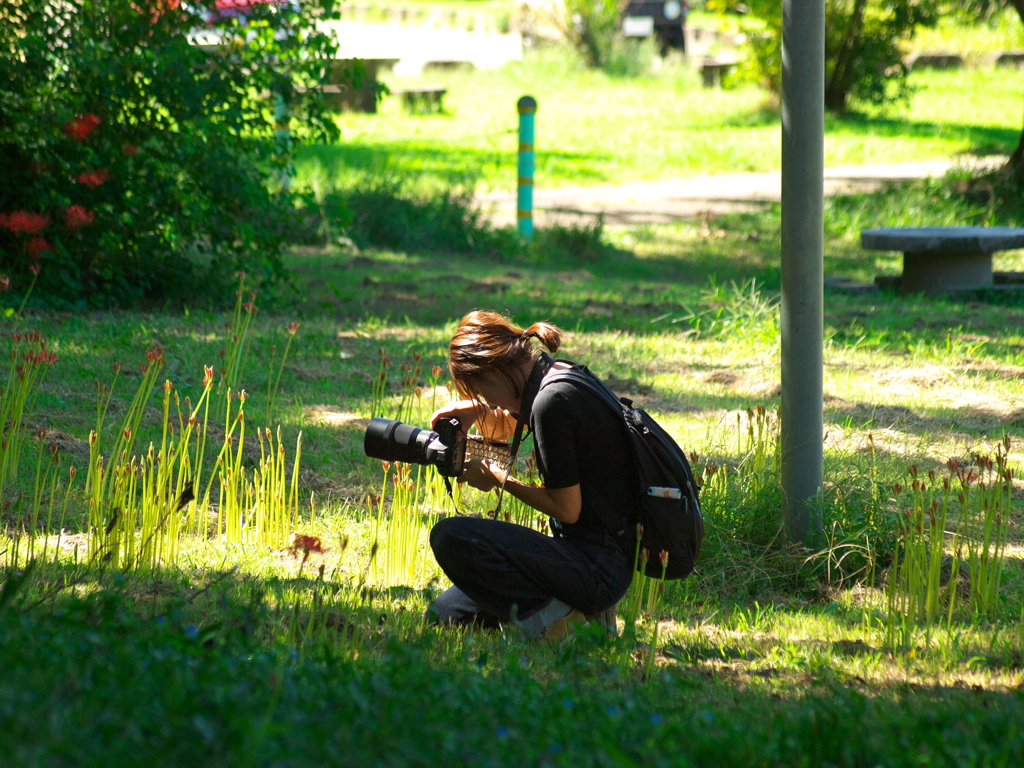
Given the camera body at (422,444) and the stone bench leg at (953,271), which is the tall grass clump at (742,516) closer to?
the camera body at (422,444)

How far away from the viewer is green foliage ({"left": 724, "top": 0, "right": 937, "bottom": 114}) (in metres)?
17.7

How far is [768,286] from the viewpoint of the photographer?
10.1 meters

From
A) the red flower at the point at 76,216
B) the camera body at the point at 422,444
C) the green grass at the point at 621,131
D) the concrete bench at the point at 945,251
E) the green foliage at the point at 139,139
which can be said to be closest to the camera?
the camera body at the point at 422,444

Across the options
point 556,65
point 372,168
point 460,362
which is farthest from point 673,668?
point 556,65

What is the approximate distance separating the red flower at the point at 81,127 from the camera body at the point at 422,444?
14.0 ft

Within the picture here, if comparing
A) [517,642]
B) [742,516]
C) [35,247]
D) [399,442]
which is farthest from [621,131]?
[517,642]

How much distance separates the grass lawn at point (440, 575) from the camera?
197cm

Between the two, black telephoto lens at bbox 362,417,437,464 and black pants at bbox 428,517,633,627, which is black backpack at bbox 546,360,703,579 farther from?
black telephoto lens at bbox 362,417,437,464

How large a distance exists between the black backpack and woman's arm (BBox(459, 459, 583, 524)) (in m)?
0.15

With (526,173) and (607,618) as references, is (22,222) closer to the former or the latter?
(607,618)

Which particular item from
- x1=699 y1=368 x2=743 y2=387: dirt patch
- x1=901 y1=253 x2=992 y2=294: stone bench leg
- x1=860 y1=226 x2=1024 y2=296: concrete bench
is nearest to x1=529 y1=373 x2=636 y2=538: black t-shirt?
x1=699 y1=368 x2=743 y2=387: dirt patch

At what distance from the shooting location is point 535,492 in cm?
339

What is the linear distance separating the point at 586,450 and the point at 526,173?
858 cm

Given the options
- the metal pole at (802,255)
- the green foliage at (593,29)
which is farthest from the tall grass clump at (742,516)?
the green foliage at (593,29)
